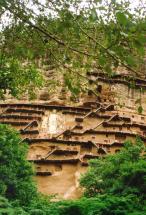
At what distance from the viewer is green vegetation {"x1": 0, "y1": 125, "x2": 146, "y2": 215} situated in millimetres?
12070

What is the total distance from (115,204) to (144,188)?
2346 millimetres

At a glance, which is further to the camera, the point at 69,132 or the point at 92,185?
the point at 69,132

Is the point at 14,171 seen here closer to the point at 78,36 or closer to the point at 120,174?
the point at 120,174

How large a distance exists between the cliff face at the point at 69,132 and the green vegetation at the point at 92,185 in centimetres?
488

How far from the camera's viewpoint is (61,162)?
94.2 ft

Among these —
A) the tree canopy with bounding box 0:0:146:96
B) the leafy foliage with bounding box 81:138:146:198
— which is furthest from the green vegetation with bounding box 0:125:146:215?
the tree canopy with bounding box 0:0:146:96

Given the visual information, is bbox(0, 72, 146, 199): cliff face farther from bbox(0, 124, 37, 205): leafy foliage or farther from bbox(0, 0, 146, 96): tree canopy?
bbox(0, 0, 146, 96): tree canopy

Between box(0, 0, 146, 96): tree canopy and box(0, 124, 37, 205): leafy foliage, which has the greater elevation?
box(0, 0, 146, 96): tree canopy

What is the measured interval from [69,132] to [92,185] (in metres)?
11.2

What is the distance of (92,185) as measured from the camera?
2122 cm

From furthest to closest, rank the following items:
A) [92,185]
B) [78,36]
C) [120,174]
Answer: [92,185]
[120,174]
[78,36]

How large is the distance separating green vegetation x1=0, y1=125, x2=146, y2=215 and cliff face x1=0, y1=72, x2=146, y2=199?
4881 mm

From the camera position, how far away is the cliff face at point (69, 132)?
27791 mm

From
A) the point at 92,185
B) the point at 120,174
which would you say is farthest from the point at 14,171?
the point at 120,174
